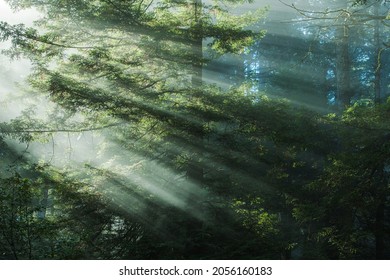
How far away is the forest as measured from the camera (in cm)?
769

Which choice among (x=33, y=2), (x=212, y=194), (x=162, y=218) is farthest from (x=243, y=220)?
(x=33, y=2)

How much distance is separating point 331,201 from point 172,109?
4050 mm

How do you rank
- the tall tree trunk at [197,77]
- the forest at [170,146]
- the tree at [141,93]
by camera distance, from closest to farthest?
the forest at [170,146] < the tree at [141,93] < the tall tree trunk at [197,77]

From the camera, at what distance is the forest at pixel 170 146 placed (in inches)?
303

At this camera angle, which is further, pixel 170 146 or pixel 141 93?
pixel 170 146

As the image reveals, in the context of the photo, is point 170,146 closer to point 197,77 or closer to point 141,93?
point 141,93

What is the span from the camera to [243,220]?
9250mm

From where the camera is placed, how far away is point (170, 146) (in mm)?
9266

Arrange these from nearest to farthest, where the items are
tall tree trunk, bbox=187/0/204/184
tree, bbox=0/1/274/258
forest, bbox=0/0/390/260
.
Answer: forest, bbox=0/0/390/260, tree, bbox=0/1/274/258, tall tree trunk, bbox=187/0/204/184

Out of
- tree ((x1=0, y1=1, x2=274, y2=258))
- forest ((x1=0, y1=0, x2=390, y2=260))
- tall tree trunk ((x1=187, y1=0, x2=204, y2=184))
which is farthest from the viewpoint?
tall tree trunk ((x1=187, y1=0, x2=204, y2=184))

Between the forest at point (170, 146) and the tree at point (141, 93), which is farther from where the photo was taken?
the tree at point (141, 93)

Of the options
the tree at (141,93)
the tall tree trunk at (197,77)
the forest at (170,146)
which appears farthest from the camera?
the tall tree trunk at (197,77)

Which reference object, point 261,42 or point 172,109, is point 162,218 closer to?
point 172,109

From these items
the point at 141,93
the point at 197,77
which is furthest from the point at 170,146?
the point at 197,77
